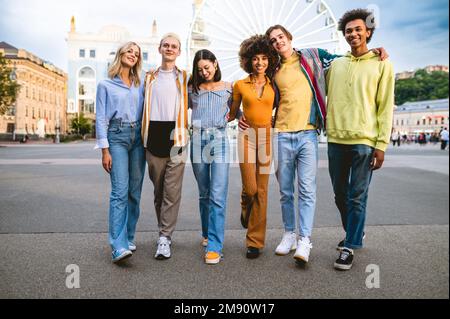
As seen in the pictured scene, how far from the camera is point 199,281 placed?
223 centimetres

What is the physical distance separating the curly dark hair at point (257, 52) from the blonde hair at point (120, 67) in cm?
78

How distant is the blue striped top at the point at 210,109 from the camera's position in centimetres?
280

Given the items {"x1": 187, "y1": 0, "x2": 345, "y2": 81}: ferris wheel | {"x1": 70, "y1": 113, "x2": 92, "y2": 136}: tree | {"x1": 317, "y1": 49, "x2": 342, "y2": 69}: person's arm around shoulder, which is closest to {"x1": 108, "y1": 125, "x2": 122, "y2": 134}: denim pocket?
{"x1": 317, "y1": 49, "x2": 342, "y2": 69}: person's arm around shoulder

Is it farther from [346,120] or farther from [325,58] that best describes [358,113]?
[325,58]

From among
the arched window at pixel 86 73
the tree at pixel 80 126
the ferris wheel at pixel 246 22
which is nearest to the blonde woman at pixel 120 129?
the ferris wheel at pixel 246 22

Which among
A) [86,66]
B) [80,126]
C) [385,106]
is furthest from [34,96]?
[86,66]

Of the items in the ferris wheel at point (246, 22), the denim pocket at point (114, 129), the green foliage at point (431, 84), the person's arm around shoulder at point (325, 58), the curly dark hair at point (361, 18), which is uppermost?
the ferris wheel at point (246, 22)

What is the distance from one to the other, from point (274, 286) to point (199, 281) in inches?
17.2

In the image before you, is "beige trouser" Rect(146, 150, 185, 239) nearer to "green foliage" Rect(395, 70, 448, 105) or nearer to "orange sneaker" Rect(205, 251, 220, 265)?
"orange sneaker" Rect(205, 251, 220, 265)

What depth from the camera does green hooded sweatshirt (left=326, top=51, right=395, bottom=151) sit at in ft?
8.34

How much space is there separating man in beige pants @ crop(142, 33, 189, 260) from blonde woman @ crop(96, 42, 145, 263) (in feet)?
0.28

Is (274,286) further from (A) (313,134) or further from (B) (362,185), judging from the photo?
(A) (313,134)

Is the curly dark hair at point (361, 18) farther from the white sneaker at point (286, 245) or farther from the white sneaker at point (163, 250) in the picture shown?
the white sneaker at point (163, 250)

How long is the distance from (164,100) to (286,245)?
4.62 feet
